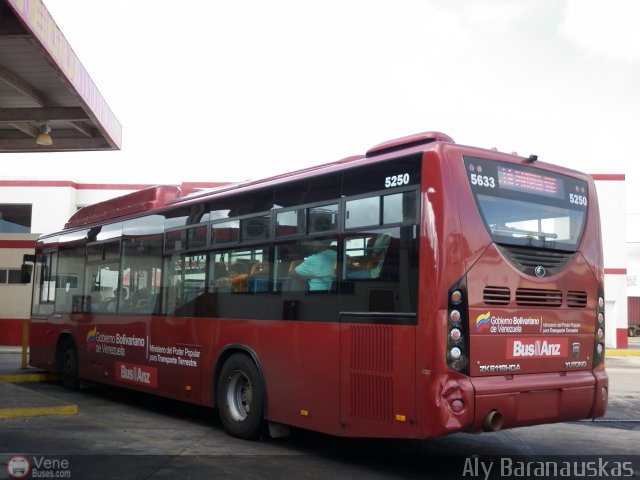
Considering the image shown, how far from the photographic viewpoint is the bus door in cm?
604

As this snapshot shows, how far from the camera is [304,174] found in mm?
7672

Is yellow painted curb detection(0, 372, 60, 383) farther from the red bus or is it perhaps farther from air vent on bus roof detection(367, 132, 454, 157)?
air vent on bus roof detection(367, 132, 454, 157)

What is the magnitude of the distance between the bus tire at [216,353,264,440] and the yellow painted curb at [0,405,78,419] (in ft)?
7.90

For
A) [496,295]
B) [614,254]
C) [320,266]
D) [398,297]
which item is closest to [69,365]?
[320,266]

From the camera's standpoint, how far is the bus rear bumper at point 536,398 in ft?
19.5

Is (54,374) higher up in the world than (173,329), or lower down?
lower down

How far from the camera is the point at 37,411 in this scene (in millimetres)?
9133

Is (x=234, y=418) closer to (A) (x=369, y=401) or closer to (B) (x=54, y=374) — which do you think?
(A) (x=369, y=401)

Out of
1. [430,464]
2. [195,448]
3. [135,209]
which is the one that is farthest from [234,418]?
[135,209]

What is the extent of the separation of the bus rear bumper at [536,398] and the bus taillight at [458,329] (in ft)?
0.73

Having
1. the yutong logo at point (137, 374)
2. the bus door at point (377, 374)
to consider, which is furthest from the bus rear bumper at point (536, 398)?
the yutong logo at point (137, 374)

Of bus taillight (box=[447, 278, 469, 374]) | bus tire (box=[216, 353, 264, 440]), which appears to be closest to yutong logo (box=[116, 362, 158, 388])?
bus tire (box=[216, 353, 264, 440])

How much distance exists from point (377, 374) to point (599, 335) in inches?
100

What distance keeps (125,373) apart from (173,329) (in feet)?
5.70
